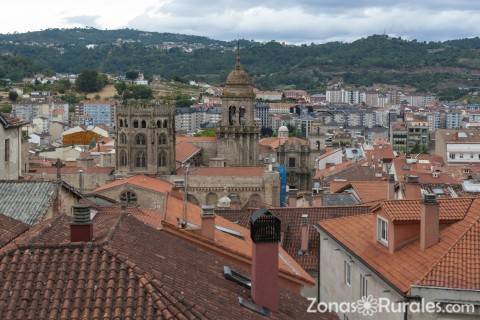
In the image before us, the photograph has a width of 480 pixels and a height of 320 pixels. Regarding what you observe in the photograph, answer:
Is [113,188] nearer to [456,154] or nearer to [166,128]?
[166,128]

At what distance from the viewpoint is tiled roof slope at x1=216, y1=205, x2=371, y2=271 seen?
1107 inches

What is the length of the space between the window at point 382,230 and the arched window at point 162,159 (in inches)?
1897

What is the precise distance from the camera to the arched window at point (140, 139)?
2596 inches

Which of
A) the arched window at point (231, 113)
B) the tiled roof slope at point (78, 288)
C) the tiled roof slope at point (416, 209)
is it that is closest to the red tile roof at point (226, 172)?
the arched window at point (231, 113)

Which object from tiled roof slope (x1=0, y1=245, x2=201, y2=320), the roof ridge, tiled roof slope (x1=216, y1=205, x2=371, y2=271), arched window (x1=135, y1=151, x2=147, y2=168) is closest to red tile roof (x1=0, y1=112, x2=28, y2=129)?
tiled roof slope (x1=216, y1=205, x2=371, y2=271)

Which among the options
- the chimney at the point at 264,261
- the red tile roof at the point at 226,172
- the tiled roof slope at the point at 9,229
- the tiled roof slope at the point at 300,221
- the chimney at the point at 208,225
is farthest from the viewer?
the red tile roof at the point at 226,172

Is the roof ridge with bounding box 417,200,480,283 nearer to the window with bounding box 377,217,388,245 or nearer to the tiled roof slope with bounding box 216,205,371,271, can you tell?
the window with bounding box 377,217,388,245

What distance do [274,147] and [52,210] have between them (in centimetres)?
7757

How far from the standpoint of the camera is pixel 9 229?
1521cm

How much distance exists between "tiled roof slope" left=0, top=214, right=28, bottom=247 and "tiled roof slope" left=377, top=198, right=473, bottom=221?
7184 millimetres

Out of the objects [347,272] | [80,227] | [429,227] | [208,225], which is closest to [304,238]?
[208,225]

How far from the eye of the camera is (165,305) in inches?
380

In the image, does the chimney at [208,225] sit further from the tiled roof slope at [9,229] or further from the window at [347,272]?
the tiled roof slope at [9,229]

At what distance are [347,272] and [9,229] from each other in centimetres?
797
